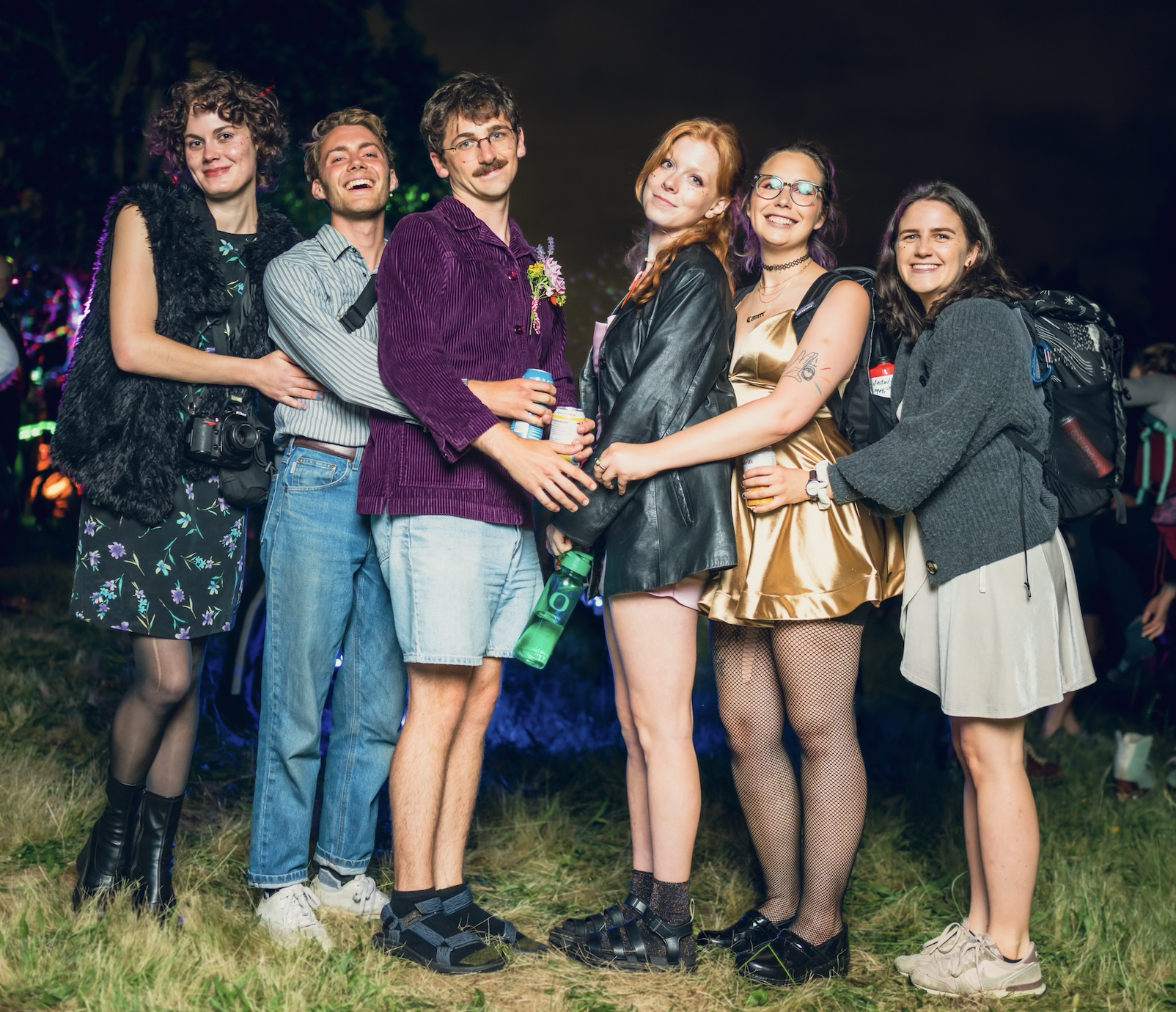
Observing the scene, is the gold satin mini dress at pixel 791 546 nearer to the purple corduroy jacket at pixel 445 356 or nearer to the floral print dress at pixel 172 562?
the purple corduroy jacket at pixel 445 356

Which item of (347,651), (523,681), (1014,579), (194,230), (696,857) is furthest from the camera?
(523,681)

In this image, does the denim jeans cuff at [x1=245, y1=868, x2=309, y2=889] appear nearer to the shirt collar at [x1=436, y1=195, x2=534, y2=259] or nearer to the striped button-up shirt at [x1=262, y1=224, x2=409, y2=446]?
the striped button-up shirt at [x1=262, y1=224, x2=409, y2=446]

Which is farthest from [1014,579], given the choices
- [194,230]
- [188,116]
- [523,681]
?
[523,681]

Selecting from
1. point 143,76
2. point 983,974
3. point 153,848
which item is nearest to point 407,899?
point 153,848

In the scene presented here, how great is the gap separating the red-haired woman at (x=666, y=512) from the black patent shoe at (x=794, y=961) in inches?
6.7

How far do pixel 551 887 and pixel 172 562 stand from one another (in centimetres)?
152

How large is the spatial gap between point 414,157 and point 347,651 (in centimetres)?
775

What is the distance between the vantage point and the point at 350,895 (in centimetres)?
289

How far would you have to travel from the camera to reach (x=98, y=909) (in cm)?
268

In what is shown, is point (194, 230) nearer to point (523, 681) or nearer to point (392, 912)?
point (392, 912)

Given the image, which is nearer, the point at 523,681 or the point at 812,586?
the point at 812,586

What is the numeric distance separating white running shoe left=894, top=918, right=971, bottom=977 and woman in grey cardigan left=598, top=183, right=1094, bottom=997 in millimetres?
19

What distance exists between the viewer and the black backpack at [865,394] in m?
2.68

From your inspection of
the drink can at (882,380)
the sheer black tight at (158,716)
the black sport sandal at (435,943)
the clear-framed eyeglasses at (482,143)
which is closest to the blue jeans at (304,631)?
the sheer black tight at (158,716)
